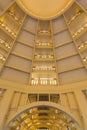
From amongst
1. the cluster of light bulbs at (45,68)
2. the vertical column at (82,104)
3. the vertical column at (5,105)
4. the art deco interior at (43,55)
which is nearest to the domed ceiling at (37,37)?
the art deco interior at (43,55)

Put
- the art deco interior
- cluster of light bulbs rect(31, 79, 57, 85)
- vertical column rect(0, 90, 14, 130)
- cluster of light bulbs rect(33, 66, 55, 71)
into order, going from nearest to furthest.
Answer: vertical column rect(0, 90, 14, 130) → the art deco interior → cluster of light bulbs rect(31, 79, 57, 85) → cluster of light bulbs rect(33, 66, 55, 71)

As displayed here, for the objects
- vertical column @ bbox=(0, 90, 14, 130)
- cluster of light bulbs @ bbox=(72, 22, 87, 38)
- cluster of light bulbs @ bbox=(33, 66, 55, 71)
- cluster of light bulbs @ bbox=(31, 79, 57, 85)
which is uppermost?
cluster of light bulbs @ bbox=(72, 22, 87, 38)

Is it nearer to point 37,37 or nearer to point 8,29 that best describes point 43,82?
point 37,37

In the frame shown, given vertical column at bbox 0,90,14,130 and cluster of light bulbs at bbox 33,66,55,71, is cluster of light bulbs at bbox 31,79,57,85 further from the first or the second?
vertical column at bbox 0,90,14,130

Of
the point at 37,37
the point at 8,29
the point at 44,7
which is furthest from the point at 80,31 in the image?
the point at 8,29

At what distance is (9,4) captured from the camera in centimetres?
1808

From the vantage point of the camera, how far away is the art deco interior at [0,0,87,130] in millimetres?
18141

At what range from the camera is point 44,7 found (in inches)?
761

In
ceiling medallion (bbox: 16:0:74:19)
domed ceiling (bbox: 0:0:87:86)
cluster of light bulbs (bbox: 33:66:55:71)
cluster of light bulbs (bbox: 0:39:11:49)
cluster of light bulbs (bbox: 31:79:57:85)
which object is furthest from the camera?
cluster of light bulbs (bbox: 33:66:55:71)

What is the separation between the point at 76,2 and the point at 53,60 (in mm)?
6884

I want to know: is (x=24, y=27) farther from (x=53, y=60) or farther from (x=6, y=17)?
(x=53, y=60)

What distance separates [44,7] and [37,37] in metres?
3.55

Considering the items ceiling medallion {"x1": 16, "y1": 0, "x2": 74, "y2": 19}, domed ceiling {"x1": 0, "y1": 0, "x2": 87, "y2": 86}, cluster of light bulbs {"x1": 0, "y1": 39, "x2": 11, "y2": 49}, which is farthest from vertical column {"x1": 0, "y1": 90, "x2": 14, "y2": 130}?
ceiling medallion {"x1": 16, "y1": 0, "x2": 74, "y2": 19}

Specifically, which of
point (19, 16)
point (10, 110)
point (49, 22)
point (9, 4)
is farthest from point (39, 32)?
point (10, 110)
